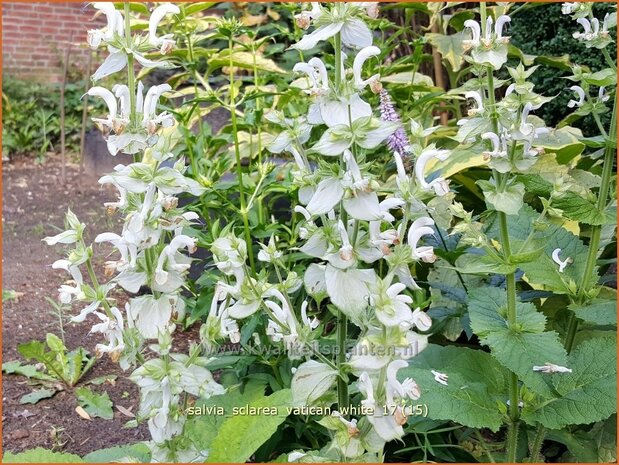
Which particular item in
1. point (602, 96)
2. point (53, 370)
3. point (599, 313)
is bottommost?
point (53, 370)

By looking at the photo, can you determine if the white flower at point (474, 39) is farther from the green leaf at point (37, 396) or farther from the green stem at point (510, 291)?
the green leaf at point (37, 396)

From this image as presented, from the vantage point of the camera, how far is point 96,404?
6.92ft

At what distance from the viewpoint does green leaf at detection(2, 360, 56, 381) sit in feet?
7.53

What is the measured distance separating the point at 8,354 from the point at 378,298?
191cm

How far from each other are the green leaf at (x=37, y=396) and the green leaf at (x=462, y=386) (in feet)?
4.25

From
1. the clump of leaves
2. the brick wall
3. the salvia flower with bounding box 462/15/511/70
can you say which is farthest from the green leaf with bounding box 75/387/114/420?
the brick wall

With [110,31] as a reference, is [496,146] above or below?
below

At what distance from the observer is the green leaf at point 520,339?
4.65 feet

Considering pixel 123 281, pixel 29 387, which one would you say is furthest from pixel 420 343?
pixel 29 387

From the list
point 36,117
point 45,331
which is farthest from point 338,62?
point 36,117

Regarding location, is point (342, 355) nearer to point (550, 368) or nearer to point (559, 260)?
point (550, 368)

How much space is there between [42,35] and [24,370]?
7.22 meters

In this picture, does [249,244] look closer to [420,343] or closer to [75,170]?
[420,343]

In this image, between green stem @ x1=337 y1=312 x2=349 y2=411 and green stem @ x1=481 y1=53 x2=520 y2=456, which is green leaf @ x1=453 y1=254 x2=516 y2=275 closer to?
green stem @ x1=481 y1=53 x2=520 y2=456
